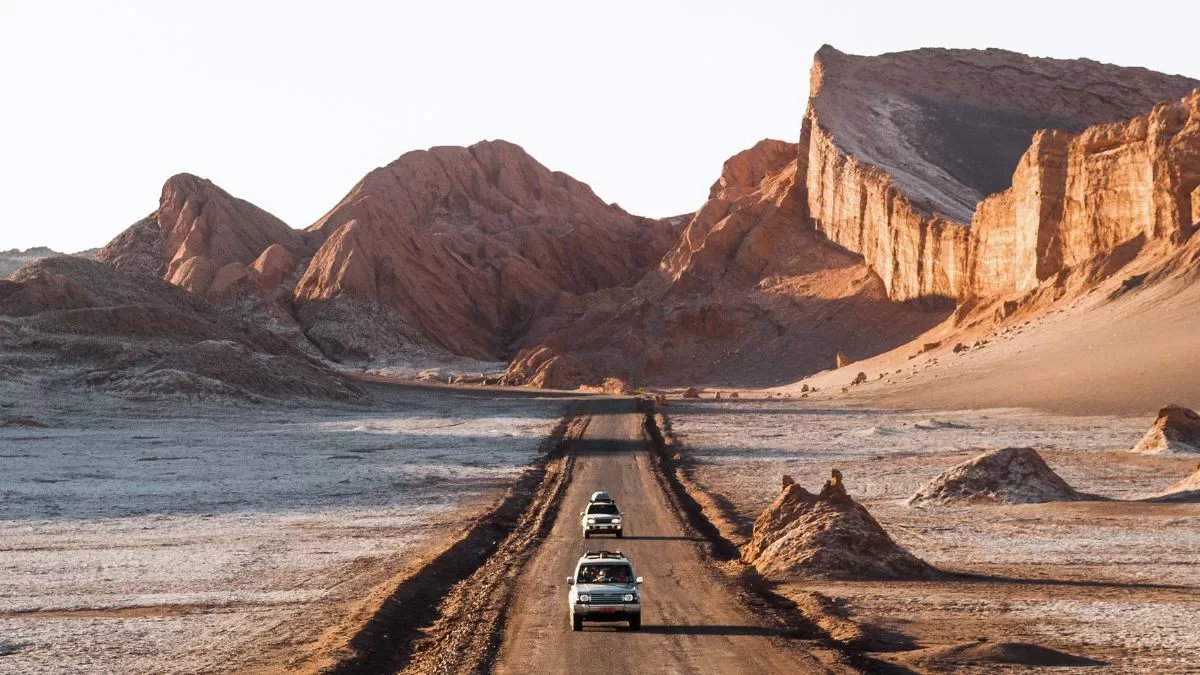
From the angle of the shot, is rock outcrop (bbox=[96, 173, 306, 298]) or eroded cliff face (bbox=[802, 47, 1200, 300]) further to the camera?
rock outcrop (bbox=[96, 173, 306, 298])

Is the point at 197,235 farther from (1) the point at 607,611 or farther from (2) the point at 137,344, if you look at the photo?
(1) the point at 607,611

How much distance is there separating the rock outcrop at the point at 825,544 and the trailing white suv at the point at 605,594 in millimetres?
6416

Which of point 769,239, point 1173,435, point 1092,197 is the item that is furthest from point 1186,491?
point 769,239

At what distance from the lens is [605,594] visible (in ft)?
72.2

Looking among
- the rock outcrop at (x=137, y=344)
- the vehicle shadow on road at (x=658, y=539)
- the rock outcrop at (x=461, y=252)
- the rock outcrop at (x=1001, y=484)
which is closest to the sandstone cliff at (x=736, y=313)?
the rock outcrop at (x=461, y=252)

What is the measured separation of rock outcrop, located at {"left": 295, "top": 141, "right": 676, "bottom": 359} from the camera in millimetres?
142750

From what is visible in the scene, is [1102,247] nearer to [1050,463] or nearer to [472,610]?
[1050,463]

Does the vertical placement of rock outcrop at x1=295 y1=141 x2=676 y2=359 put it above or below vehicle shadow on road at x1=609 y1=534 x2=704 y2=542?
above

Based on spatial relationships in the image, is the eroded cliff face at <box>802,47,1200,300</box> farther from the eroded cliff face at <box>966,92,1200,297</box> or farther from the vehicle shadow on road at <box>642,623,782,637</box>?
the vehicle shadow on road at <box>642,623,782,637</box>

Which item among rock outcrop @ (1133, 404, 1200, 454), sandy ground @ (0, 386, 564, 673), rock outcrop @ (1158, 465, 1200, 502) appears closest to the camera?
sandy ground @ (0, 386, 564, 673)

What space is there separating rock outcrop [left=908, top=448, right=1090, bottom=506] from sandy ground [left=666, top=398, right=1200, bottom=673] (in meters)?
0.81

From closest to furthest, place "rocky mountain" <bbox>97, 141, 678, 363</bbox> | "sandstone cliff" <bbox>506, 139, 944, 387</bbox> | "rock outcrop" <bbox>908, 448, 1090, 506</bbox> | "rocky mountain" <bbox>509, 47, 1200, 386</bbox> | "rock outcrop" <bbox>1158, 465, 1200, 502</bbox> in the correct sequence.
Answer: "rock outcrop" <bbox>1158, 465, 1200, 502</bbox>, "rock outcrop" <bbox>908, 448, 1090, 506</bbox>, "rocky mountain" <bbox>509, 47, 1200, 386</bbox>, "sandstone cliff" <bbox>506, 139, 944, 387</bbox>, "rocky mountain" <bbox>97, 141, 678, 363</bbox>

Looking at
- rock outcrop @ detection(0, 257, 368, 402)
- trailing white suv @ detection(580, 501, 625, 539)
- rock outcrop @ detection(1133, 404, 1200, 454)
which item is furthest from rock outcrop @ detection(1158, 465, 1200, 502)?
rock outcrop @ detection(0, 257, 368, 402)

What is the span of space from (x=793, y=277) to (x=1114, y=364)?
2124 inches
